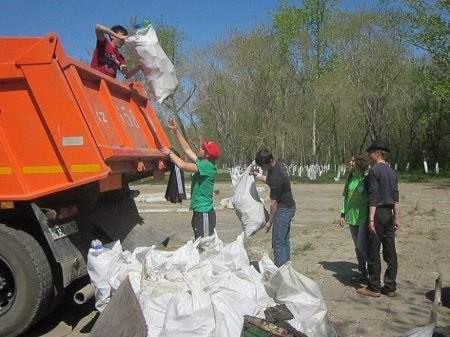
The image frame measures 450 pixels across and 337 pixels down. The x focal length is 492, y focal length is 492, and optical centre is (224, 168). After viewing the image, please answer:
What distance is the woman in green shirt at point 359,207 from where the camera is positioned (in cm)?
601

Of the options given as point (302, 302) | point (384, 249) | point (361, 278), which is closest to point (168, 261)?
point (302, 302)

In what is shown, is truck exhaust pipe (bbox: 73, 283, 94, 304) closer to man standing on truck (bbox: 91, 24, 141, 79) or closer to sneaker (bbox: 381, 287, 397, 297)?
man standing on truck (bbox: 91, 24, 141, 79)

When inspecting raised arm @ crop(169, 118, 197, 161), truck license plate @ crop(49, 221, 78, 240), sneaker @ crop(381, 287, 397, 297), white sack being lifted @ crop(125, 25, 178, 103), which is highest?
white sack being lifted @ crop(125, 25, 178, 103)

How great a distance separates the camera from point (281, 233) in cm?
585

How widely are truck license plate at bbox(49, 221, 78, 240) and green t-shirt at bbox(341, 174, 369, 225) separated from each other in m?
3.30

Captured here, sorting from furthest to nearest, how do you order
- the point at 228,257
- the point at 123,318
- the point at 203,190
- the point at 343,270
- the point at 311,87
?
the point at 311,87, the point at 343,270, the point at 203,190, the point at 228,257, the point at 123,318

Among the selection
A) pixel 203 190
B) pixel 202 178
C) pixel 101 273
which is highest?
pixel 202 178

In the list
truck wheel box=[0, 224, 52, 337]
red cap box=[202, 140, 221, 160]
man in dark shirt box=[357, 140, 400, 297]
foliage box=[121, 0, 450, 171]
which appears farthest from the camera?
foliage box=[121, 0, 450, 171]

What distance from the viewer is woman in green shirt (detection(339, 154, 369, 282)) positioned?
19.7ft

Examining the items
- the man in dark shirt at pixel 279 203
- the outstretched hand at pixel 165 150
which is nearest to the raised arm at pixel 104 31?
the outstretched hand at pixel 165 150

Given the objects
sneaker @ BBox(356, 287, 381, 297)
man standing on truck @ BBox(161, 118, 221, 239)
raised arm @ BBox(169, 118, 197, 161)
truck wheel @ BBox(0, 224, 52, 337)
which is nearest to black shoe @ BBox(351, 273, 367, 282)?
sneaker @ BBox(356, 287, 381, 297)

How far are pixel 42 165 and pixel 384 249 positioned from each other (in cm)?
380

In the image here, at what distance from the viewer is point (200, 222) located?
5.88 meters

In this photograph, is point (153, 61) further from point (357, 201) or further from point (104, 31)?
point (357, 201)
